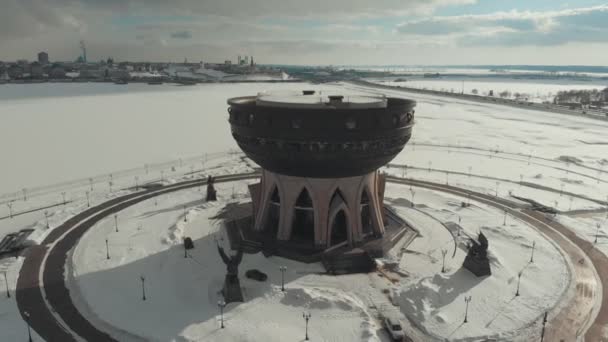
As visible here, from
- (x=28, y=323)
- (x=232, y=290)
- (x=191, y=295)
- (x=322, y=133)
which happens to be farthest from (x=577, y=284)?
(x=28, y=323)

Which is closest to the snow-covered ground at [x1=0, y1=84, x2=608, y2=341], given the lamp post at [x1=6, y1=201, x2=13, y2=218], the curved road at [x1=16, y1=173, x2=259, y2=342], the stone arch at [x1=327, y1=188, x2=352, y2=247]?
the lamp post at [x1=6, y1=201, x2=13, y2=218]

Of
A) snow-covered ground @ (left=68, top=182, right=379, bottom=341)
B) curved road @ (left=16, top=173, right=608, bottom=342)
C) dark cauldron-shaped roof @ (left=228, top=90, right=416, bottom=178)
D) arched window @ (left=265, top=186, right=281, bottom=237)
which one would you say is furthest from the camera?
arched window @ (left=265, top=186, right=281, bottom=237)

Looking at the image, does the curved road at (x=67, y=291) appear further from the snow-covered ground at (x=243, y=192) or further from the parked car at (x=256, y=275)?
the parked car at (x=256, y=275)

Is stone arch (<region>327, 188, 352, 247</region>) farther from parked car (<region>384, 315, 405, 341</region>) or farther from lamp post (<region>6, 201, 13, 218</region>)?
lamp post (<region>6, 201, 13, 218</region>)

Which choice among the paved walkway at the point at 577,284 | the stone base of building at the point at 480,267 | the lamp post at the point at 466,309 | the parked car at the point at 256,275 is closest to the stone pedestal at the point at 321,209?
the parked car at the point at 256,275

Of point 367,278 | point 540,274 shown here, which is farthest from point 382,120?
point 540,274
